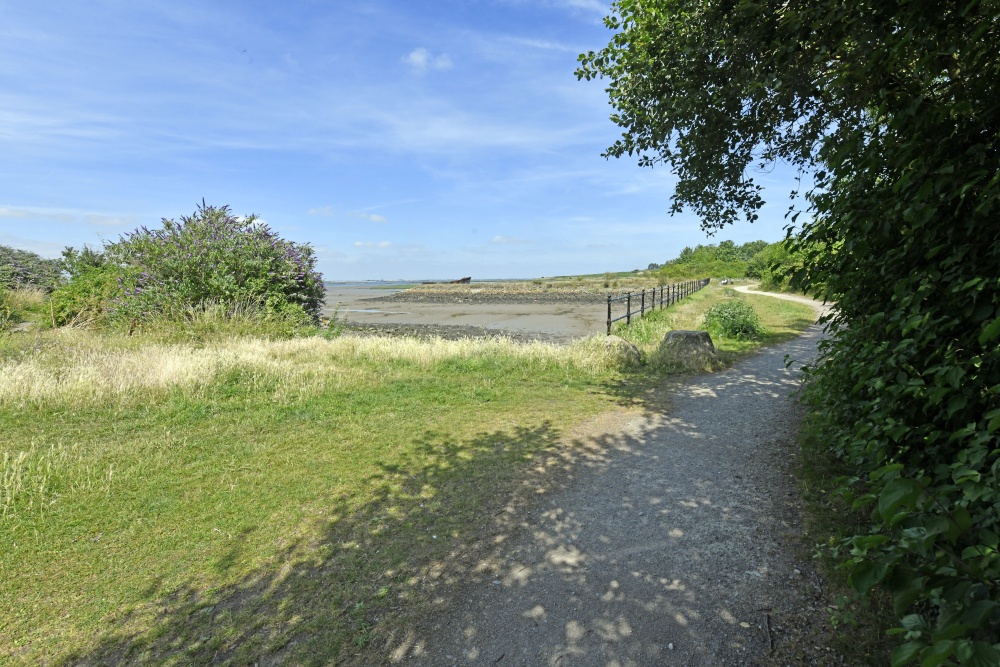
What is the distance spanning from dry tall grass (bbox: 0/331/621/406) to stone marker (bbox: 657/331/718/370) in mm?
1130

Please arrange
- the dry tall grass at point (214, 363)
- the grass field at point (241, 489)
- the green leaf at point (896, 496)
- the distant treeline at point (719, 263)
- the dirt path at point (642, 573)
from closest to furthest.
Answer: the green leaf at point (896, 496)
the dirt path at point (642, 573)
the grass field at point (241, 489)
the dry tall grass at point (214, 363)
the distant treeline at point (719, 263)

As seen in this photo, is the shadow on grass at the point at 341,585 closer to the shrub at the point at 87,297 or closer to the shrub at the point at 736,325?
the shrub at the point at 736,325

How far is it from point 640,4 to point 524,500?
734 cm

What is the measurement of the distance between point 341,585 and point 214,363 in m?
7.17

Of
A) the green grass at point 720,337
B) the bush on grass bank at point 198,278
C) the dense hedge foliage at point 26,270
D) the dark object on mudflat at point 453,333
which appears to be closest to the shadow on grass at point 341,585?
the green grass at point 720,337

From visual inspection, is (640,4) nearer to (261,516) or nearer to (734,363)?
(734,363)

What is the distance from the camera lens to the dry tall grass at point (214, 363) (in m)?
7.51

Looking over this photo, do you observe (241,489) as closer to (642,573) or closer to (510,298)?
(642,573)

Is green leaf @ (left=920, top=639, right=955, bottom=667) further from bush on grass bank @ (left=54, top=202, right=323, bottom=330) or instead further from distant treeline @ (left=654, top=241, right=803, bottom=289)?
distant treeline @ (left=654, top=241, right=803, bottom=289)

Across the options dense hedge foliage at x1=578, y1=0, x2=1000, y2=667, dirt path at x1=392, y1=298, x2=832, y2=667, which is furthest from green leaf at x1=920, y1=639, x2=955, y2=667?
dirt path at x1=392, y1=298, x2=832, y2=667

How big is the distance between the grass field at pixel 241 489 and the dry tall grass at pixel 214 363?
61 mm

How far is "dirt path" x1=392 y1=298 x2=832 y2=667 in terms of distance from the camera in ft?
9.12

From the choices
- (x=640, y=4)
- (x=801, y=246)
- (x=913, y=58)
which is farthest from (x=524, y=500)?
(x=640, y=4)

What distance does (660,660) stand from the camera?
266 centimetres
